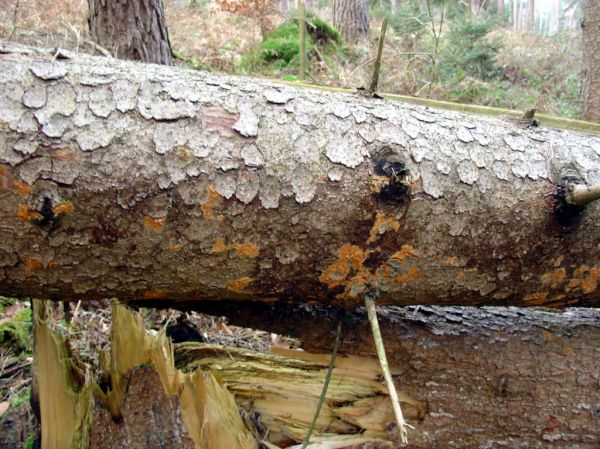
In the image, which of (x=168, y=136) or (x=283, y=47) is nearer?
(x=168, y=136)

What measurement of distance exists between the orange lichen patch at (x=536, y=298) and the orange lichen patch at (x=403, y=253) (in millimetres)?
442

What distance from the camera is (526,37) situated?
538 inches

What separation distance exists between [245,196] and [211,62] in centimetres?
635

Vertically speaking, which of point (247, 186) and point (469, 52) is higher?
point (469, 52)

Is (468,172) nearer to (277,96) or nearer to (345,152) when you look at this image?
(345,152)

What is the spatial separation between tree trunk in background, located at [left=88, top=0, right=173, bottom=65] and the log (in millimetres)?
2822

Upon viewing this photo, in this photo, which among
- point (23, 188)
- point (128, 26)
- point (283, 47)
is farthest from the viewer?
point (283, 47)

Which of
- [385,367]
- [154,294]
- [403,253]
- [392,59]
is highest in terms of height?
[392,59]

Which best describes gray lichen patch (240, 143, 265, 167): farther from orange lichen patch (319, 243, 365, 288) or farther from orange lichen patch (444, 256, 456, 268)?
orange lichen patch (444, 256, 456, 268)

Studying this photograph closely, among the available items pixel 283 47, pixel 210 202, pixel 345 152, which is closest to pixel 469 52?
pixel 283 47

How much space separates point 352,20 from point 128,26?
592 cm

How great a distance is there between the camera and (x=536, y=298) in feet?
5.12

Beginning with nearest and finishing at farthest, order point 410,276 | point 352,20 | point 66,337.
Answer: point 410,276 < point 66,337 < point 352,20

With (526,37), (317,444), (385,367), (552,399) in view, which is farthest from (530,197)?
(526,37)
